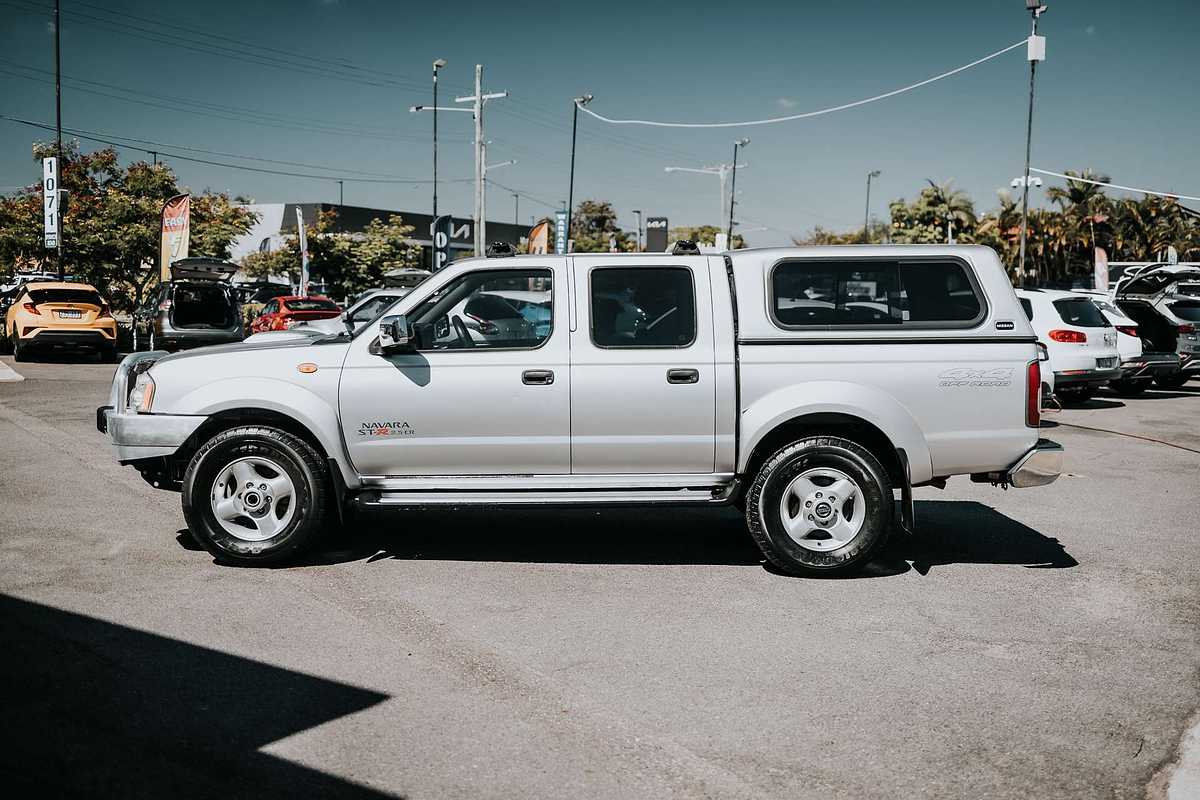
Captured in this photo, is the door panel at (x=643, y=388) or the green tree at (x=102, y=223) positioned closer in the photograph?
the door panel at (x=643, y=388)

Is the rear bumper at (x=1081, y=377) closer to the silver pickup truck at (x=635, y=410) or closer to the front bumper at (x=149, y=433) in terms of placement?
the silver pickup truck at (x=635, y=410)

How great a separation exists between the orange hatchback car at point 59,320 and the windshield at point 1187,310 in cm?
2112

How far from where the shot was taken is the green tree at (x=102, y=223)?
3109 cm

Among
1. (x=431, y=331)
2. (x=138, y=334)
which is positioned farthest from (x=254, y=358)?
(x=138, y=334)

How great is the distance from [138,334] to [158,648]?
77.8ft

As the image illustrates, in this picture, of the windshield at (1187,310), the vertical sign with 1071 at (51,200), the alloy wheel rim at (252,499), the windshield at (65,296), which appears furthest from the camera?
the vertical sign with 1071 at (51,200)

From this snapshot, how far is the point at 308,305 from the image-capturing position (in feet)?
90.1

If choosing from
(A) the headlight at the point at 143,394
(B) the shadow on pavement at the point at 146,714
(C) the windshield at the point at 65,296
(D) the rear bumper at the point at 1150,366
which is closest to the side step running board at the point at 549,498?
(A) the headlight at the point at 143,394

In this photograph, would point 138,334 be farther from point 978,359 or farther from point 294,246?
point 978,359

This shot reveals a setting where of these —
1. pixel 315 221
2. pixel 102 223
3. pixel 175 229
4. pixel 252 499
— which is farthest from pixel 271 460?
pixel 315 221

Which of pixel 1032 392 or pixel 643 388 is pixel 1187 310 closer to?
pixel 1032 392

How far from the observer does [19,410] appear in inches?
563

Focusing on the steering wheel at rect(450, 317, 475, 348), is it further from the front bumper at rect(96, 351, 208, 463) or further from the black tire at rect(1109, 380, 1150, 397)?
the black tire at rect(1109, 380, 1150, 397)

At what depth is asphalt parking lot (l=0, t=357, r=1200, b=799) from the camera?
383 centimetres
